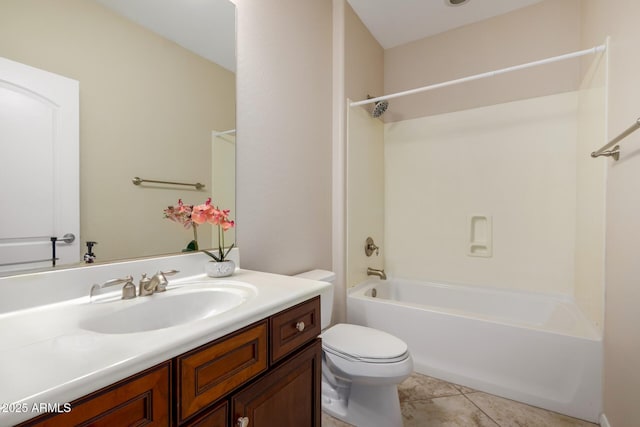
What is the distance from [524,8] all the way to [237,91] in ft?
7.57

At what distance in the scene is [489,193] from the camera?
7.44 feet

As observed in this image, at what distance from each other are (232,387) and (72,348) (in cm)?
36

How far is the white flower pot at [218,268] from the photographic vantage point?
3.85ft

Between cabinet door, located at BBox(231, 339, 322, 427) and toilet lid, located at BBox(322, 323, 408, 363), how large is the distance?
1.14ft

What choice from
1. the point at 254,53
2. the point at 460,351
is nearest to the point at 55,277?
the point at 254,53

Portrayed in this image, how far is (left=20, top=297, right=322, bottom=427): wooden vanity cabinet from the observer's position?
51 cm

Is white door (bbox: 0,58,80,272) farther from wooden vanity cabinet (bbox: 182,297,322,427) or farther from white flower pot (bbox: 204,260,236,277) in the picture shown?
wooden vanity cabinet (bbox: 182,297,322,427)

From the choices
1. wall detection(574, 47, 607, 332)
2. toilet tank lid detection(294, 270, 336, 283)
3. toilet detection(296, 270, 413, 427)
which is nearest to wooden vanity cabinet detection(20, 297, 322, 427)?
toilet detection(296, 270, 413, 427)

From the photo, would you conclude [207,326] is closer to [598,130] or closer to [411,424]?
[411,424]

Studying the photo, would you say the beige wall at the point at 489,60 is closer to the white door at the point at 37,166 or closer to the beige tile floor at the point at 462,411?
the beige tile floor at the point at 462,411

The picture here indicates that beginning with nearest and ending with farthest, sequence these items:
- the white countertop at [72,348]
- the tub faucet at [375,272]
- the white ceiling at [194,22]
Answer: the white countertop at [72,348]
the white ceiling at [194,22]
the tub faucet at [375,272]

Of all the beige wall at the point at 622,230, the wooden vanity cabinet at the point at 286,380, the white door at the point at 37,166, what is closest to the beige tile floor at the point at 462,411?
the beige wall at the point at 622,230

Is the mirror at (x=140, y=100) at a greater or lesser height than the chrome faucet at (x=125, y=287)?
greater

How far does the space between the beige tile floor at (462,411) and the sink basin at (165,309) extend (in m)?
1.00
